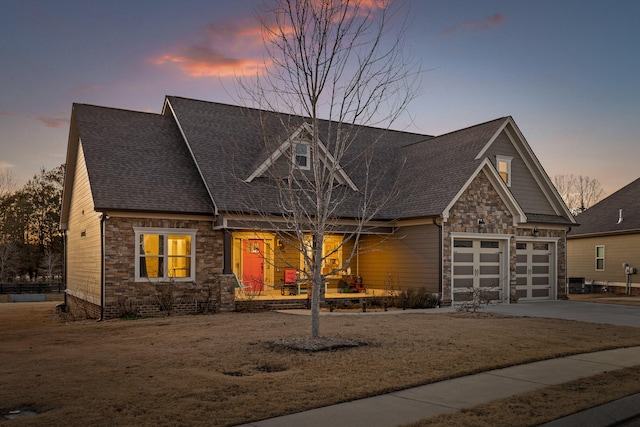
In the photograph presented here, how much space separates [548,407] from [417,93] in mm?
7175

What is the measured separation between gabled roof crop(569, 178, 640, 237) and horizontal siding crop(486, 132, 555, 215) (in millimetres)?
7544

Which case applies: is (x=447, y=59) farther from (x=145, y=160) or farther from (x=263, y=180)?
(x=145, y=160)

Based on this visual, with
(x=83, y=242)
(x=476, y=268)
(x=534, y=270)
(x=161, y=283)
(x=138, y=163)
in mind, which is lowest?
(x=161, y=283)

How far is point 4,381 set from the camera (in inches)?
325

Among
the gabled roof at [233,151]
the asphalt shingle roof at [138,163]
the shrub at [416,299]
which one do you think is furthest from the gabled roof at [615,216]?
the asphalt shingle roof at [138,163]

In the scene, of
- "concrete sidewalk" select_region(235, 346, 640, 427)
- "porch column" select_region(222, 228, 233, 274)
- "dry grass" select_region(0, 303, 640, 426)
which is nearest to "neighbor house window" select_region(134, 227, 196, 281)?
"porch column" select_region(222, 228, 233, 274)

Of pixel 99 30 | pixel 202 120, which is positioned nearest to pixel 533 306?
pixel 202 120

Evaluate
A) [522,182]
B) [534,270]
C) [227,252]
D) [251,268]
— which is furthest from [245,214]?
[534,270]

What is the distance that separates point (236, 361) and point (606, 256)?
1102 inches

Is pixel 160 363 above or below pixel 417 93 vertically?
below

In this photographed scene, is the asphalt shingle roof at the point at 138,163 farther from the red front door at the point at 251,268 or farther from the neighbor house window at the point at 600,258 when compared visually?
the neighbor house window at the point at 600,258

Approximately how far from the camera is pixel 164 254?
19.0m

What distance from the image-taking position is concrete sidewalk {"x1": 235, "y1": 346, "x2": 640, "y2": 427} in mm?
6547

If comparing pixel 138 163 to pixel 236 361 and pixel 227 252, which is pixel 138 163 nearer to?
pixel 227 252
